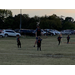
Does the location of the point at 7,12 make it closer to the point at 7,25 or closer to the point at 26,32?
the point at 7,25

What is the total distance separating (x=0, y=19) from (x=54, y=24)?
25.3 meters

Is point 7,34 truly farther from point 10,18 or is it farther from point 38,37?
point 10,18

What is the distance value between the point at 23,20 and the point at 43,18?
1059cm

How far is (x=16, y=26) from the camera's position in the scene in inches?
3366

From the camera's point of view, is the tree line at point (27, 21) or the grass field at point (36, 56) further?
the tree line at point (27, 21)

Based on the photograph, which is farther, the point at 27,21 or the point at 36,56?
the point at 27,21

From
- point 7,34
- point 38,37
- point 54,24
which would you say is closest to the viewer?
point 38,37

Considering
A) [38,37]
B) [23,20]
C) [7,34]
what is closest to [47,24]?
[23,20]

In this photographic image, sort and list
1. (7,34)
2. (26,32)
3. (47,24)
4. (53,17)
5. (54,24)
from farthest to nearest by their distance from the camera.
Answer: (53,17) < (54,24) < (47,24) < (26,32) < (7,34)

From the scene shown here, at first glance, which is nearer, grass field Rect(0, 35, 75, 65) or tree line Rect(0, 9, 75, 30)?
grass field Rect(0, 35, 75, 65)
